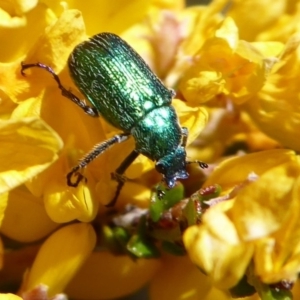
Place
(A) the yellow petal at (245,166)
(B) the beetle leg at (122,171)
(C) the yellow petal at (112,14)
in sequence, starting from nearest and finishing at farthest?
(A) the yellow petal at (245,166) → (B) the beetle leg at (122,171) → (C) the yellow petal at (112,14)

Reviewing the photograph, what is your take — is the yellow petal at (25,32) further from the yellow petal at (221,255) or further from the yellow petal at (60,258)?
the yellow petal at (221,255)

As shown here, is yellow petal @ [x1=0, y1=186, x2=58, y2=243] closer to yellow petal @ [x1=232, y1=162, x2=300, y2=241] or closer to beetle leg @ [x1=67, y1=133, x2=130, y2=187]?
beetle leg @ [x1=67, y1=133, x2=130, y2=187]

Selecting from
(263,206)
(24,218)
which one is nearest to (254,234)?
(263,206)

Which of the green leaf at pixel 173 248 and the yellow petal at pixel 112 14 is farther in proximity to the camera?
the yellow petal at pixel 112 14

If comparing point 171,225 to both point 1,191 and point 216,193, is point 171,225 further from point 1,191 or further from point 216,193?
point 1,191

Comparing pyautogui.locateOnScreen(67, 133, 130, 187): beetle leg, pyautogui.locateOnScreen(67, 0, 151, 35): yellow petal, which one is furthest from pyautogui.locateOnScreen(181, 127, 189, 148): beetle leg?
pyautogui.locateOnScreen(67, 0, 151, 35): yellow petal

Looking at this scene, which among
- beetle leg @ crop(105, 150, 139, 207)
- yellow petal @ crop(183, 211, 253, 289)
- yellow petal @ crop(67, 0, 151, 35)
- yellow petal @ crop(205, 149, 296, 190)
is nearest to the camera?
yellow petal @ crop(183, 211, 253, 289)

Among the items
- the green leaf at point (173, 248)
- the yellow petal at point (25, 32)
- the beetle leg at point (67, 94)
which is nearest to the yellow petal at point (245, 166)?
the green leaf at point (173, 248)
